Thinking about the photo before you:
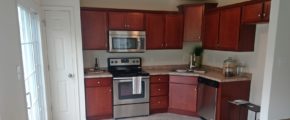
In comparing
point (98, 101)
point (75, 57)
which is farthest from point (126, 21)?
point (98, 101)

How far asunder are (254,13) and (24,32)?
314 cm

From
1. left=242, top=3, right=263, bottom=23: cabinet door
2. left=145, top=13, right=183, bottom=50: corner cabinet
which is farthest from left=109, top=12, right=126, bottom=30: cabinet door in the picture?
left=242, top=3, right=263, bottom=23: cabinet door

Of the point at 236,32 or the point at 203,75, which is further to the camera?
the point at 203,75

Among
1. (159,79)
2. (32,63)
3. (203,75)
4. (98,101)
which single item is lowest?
(98,101)

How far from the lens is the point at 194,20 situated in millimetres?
4074

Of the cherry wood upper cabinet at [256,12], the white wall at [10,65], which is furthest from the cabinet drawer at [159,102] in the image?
the white wall at [10,65]

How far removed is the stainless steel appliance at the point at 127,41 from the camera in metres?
3.82

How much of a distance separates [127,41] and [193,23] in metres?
1.46

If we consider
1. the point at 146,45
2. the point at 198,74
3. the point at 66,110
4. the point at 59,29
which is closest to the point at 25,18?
the point at 59,29

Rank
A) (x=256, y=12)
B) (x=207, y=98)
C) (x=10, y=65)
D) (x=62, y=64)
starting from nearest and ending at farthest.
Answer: (x=10, y=65)
(x=256, y=12)
(x=62, y=64)
(x=207, y=98)

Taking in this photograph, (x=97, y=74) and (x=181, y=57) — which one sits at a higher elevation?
(x=181, y=57)

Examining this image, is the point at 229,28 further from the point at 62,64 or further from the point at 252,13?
the point at 62,64

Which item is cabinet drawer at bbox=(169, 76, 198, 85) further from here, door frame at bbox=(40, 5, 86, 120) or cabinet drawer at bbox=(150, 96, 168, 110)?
door frame at bbox=(40, 5, 86, 120)

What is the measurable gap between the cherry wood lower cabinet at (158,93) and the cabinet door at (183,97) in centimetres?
13
